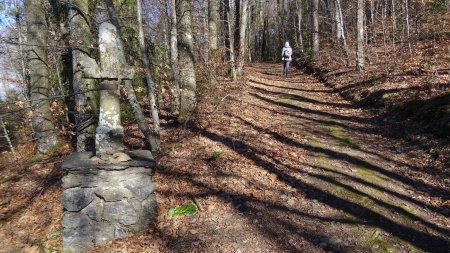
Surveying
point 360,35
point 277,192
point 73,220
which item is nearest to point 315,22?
point 360,35

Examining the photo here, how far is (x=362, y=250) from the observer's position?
433cm

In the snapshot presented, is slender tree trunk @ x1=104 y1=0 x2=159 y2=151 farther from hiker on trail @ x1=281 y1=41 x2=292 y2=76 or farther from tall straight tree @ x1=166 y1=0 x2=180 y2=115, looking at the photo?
hiker on trail @ x1=281 y1=41 x2=292 y2=76

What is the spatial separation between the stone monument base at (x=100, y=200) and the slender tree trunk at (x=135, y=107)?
74.3 inches

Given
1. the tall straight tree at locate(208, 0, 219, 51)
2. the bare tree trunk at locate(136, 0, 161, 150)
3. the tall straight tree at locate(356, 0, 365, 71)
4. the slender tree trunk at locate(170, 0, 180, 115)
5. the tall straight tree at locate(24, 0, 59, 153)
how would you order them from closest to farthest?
the bare tree trunk at locate(136, 0, 161, 150), the slender tree trunk at locate(170, 0, 180, 115), the tall straight tree at locate(24, 0, 59, 153), the tall straight tree at locate(356, 0, 365, 71), the tall straight tree at locate(208, 0, 219, 51)

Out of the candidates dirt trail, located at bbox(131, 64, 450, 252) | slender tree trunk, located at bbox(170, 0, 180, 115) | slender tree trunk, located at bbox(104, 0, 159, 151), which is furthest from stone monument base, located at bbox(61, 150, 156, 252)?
slender tree trunk, located at bbox(170, 0, 180, 115)

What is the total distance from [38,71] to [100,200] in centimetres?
622

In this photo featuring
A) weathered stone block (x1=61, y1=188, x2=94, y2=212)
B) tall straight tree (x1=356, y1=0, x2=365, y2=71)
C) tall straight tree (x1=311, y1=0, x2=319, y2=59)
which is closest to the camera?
weathered stone block (x1=61, y1=188, x2=94, y2=212)

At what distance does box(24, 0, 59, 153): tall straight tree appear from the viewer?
9.36 m

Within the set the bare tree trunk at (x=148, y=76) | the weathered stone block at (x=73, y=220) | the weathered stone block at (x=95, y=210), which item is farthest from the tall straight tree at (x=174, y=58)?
the weathered stone block at (x=73, y=220)

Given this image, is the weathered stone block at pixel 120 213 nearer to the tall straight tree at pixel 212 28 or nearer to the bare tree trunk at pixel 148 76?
the bare tree trunk at pixel 148 76

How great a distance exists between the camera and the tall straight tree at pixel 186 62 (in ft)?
28.9

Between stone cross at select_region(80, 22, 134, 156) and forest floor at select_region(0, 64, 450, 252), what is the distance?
1424 mm

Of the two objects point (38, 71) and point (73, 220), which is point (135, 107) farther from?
point (38, 71)

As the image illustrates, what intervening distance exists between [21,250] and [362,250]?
5.14 meters
